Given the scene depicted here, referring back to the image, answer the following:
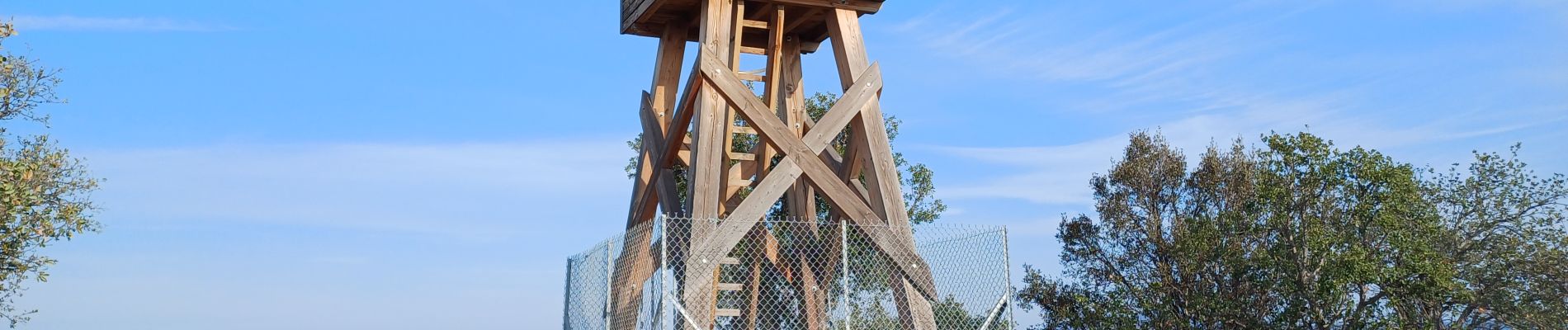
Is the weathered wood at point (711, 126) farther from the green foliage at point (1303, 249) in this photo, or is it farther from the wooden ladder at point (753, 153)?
the green foliage at point (1303, 249)

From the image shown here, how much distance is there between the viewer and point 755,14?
40.4 ft

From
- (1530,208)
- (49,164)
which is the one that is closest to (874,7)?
(49,164)

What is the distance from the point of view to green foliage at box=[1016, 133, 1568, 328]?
1978cm

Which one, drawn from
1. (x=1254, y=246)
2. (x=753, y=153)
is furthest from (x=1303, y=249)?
(x=753, y=153)

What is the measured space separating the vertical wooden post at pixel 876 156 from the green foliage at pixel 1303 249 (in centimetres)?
1128

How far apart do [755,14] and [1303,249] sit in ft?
39.8

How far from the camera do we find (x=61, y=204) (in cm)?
1348

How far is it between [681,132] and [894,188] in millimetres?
1799

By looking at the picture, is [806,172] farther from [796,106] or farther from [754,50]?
[754,50]

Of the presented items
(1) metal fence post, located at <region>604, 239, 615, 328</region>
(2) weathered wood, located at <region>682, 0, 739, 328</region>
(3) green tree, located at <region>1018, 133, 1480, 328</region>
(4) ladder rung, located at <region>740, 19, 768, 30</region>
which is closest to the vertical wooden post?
(4) ladder rung, located at <region>740, 19, 768, 30</region>

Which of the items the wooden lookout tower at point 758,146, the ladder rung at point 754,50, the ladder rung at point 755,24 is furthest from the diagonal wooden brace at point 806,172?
the ladder rung at point 754,50

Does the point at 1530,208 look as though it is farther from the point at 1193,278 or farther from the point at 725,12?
the point at 725,12

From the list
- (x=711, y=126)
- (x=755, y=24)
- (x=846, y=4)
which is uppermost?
(x=755, y=24)

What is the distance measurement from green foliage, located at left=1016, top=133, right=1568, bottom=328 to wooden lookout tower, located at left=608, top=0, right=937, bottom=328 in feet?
34.7
